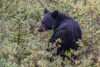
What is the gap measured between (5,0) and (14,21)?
138 centimetres

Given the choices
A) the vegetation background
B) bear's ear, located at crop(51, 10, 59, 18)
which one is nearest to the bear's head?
bear's ear, located at crop(51, 10, 59, 18)

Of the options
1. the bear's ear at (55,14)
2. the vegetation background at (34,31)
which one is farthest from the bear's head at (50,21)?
the vegetation background at (34,31)

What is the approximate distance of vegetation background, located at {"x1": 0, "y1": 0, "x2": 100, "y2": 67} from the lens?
4004 millimetres

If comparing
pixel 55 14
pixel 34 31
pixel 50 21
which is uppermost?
pixel 55 14

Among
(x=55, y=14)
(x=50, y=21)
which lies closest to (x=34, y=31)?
(x=50, y=21)

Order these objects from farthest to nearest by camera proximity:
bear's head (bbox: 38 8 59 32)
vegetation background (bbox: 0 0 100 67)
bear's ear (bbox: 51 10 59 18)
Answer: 1. bear's head (bbox: 38 8 59 32)
2. bear's ear (bbox: 51 10 59 18)
3. vegetation background (bbox: 0 0 100 67)

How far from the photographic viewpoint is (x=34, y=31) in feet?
20.4

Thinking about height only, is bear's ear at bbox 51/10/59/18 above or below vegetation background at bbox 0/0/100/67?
above

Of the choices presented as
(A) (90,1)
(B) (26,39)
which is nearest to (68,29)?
(B) (26,39)

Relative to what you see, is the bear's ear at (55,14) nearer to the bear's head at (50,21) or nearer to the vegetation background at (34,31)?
the bear's head at (50,21)

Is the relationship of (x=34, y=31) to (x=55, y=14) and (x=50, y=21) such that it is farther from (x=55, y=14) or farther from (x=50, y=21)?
(x=55, y=14)

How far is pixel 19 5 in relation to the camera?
755 centimetres

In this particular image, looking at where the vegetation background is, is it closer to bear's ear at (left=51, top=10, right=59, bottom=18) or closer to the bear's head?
the bear's head

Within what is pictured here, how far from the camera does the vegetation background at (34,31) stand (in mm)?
4004
